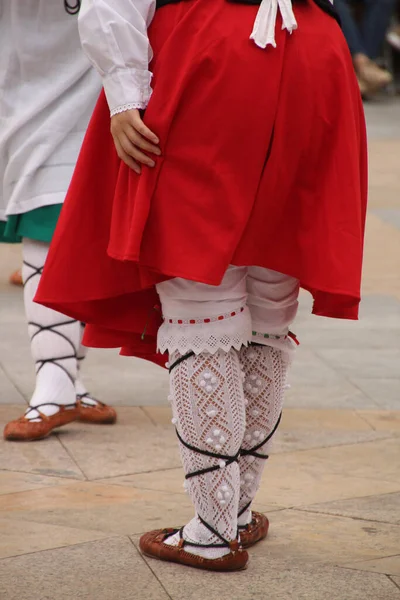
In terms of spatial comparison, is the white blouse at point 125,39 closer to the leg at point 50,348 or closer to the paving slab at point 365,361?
the leg at point 50,348

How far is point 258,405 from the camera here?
2375 millimetres

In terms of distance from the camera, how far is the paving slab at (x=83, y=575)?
2.17 metres

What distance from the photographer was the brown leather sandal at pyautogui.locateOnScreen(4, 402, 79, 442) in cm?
313

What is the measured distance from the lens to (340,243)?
2.07 m

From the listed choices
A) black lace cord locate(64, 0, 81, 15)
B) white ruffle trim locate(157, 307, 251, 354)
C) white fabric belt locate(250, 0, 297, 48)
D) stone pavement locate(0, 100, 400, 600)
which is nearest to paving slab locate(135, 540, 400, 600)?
stone pavement locate(0, 100, 400, 600)

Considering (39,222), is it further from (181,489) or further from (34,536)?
(34,536)

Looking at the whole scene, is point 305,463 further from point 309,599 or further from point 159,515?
point 309,599

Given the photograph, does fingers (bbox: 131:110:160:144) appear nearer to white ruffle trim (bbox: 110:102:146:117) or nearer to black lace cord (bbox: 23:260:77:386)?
white ruffle trim (bbox: 110:102:146:117)

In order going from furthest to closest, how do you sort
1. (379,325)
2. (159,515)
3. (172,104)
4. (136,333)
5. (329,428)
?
1. (379,325)
2. (329,428)
3. (159,515)
4. (136,333)
5. (172,104)

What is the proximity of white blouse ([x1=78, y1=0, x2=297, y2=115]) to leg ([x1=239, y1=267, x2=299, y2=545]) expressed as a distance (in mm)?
435

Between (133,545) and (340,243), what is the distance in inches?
32.4

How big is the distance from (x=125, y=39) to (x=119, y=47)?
0.02 metres

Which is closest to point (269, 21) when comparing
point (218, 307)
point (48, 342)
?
point (218, 307)

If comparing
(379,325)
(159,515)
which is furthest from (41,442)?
(379,325)
